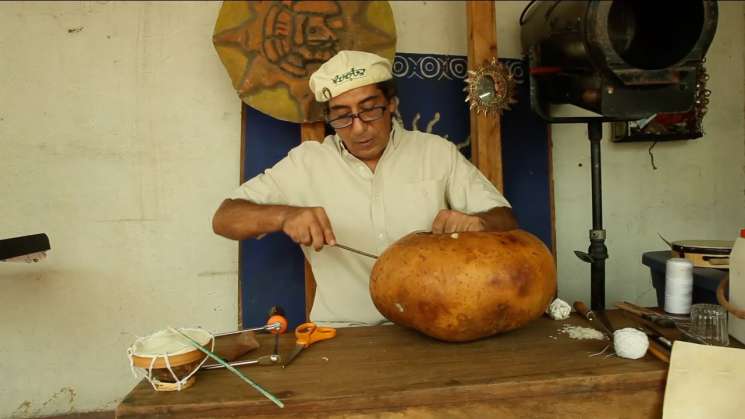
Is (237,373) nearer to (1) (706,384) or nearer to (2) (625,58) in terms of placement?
(1) (706,384)

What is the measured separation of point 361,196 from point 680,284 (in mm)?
1105

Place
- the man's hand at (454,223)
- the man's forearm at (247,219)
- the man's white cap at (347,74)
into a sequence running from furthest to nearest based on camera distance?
1. the man's white cap at (347,74)
2. the man's forearm at (247,219)
3. the man's hand at (454,223)

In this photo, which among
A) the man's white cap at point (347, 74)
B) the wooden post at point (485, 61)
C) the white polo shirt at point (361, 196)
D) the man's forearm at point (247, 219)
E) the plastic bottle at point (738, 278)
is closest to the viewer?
the plastic bottle at point (738, 278)

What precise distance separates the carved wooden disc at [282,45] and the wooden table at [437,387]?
1.24 metres

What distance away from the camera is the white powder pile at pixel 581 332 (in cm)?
129

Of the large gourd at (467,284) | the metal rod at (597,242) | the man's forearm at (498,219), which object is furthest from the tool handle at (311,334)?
the metal rod at (597,242)

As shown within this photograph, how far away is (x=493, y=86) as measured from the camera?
227 cm

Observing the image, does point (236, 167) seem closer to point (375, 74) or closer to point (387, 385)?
point (375, 74)

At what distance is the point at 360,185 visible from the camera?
204cm

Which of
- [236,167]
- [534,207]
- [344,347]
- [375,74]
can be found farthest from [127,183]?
[534,207]

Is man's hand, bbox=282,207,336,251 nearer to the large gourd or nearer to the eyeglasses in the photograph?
the large gourd

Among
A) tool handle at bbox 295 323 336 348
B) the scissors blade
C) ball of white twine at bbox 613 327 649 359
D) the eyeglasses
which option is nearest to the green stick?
the scissors blade

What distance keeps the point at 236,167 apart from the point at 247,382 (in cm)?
142

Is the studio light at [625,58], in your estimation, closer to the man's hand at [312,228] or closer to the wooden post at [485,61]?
the wooden post at [485,61]
